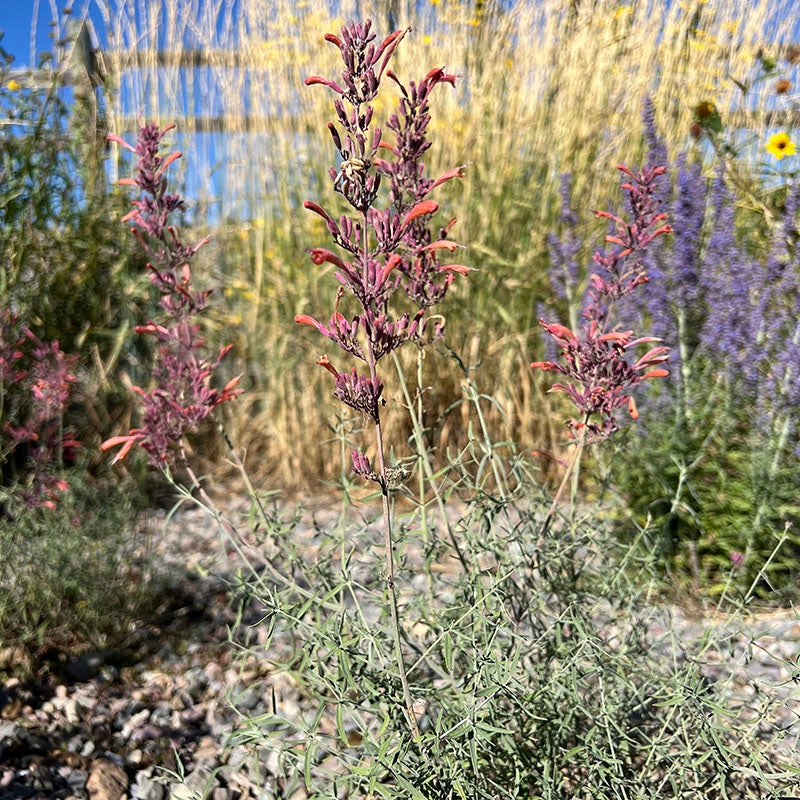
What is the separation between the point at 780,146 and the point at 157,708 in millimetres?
3183

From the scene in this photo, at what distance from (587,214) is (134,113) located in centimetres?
273

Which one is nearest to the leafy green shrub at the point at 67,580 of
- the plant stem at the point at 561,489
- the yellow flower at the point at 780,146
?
the plant stem at the point at 561,489

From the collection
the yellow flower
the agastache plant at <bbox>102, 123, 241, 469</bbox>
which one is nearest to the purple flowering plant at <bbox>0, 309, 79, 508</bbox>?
the agastache plant at <bbox>102, 123, 241, 469</bbox>

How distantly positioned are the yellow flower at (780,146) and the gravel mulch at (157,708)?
→ 1.97m

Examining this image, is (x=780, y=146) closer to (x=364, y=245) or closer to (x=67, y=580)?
(x=364, y=245)

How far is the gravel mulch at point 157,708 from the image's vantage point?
169 centimetres

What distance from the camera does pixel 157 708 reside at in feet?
6.65

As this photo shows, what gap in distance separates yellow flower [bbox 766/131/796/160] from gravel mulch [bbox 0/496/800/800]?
197cm

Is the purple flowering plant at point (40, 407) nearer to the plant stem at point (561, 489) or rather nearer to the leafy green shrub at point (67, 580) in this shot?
the leafy green shrub at point (67, 580)

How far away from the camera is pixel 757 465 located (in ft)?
7.43

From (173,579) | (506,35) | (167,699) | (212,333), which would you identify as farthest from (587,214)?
(167,699)

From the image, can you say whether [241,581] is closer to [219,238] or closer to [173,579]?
[173,579]

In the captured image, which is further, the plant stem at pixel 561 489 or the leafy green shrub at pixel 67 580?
the leafy green shrub at pixel 67 580

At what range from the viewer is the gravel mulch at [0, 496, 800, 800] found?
169 centimetres
